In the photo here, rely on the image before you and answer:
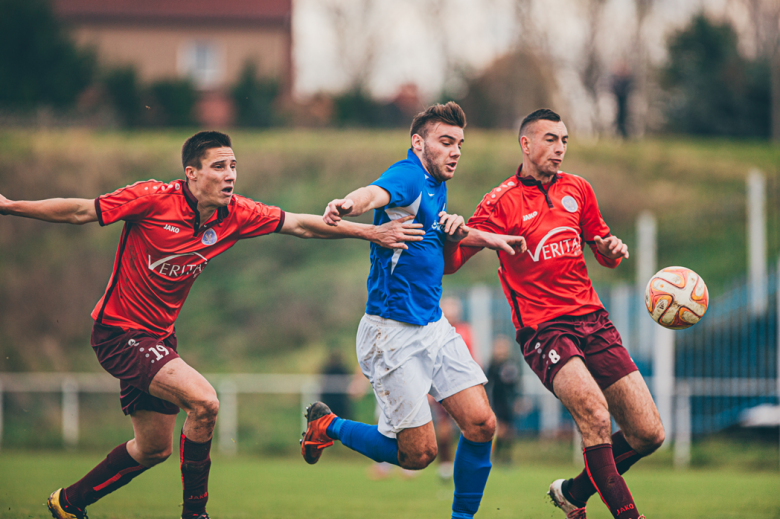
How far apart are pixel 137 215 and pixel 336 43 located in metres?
26.9

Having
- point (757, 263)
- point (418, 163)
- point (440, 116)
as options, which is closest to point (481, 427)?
point (418, 163)

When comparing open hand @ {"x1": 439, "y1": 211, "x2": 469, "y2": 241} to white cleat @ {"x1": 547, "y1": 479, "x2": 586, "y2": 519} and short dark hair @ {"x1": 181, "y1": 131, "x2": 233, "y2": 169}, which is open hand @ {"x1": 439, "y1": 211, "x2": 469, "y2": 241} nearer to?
short dark hair @ {"x1": 181, "y1": 131, "x2": 233, "y2": 169}

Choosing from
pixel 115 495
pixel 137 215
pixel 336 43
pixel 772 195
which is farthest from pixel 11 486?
pixel 336 43

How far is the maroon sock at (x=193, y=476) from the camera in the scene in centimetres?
539

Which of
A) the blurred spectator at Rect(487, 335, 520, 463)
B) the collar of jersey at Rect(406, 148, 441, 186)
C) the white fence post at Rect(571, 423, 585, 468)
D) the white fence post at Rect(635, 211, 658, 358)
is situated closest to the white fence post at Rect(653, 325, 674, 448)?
the white fence post at Rect(635, 211, 658, 358)

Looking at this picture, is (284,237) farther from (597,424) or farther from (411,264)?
(597,424)

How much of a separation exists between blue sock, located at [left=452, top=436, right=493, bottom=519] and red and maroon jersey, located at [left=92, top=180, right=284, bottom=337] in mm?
2077

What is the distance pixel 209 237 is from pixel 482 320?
10034mm

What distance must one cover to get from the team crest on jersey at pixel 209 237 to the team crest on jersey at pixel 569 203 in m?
2.52

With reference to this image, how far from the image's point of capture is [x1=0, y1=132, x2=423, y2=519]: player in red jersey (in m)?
5.30

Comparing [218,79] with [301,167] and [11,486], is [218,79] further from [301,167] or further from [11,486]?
[11,486]

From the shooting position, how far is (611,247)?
18.8 ft

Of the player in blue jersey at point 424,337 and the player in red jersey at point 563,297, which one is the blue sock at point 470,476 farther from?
the player in red jersey at point 563,297

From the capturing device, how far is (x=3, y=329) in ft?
63.3
